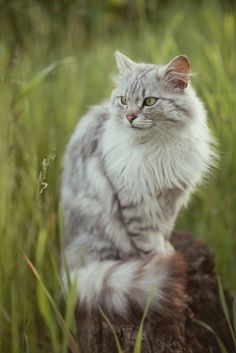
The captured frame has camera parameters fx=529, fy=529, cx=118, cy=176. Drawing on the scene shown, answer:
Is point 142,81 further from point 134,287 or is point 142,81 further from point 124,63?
point 134,287

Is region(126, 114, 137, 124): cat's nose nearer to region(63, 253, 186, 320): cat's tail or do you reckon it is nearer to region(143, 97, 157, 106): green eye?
region(143, 97, 157, 106): green eye

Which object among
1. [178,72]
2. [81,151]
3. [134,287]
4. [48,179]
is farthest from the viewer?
[48,179]

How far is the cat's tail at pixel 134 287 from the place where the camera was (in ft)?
Result: 6.04

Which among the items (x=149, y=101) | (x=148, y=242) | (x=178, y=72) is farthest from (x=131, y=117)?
(x=148, y=242)

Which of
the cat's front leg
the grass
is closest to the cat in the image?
the cat's front leg

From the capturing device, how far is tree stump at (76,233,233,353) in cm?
188

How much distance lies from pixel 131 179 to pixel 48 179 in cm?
72

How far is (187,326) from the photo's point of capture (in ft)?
6.89

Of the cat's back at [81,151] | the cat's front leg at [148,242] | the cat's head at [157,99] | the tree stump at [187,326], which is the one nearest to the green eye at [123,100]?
the cat's head at [157,99]

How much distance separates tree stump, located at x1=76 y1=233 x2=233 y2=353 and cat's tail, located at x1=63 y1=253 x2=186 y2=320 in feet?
0.17

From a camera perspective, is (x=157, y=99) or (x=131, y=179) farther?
(x=131, y=179)

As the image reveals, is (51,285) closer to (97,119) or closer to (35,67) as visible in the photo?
(97,119)

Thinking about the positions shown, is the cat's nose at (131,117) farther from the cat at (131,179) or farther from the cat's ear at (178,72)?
the cat's ear at (178,72)

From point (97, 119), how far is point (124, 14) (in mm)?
4009
